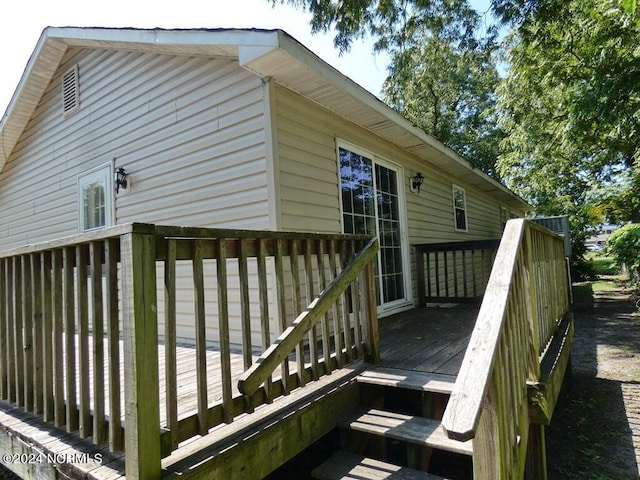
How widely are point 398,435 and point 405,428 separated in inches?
3.3

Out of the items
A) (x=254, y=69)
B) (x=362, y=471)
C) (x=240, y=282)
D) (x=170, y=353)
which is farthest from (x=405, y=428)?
(x=254, y=69)

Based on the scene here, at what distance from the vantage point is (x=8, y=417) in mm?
2191

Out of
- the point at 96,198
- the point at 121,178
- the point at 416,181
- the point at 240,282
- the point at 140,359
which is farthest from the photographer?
the point at 416,181

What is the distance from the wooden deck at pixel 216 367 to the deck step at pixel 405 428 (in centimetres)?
35

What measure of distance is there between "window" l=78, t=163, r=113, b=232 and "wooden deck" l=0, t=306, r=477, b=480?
2618 mm

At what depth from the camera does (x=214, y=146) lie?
405cm

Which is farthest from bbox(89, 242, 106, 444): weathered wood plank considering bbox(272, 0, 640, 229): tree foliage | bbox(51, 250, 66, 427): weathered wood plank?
bbox(272, 0, 640, 229): tree foliage

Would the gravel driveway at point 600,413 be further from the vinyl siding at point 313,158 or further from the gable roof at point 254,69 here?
the gable roof at point 254,69

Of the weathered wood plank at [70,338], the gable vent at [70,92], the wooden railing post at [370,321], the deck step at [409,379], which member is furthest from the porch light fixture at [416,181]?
the gable vent at [70,92]

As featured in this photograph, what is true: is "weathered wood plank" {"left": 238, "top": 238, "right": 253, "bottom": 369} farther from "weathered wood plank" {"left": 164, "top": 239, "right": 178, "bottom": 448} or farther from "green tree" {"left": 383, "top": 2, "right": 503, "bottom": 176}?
"green tree" {"left": 383, "top": 2, "right": 503, "bottom": 176}

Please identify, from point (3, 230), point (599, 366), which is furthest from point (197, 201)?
point (3, 230)

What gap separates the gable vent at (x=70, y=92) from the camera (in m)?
5.95

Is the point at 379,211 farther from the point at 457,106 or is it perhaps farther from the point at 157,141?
the point at 457,106

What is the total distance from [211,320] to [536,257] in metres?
3.18
